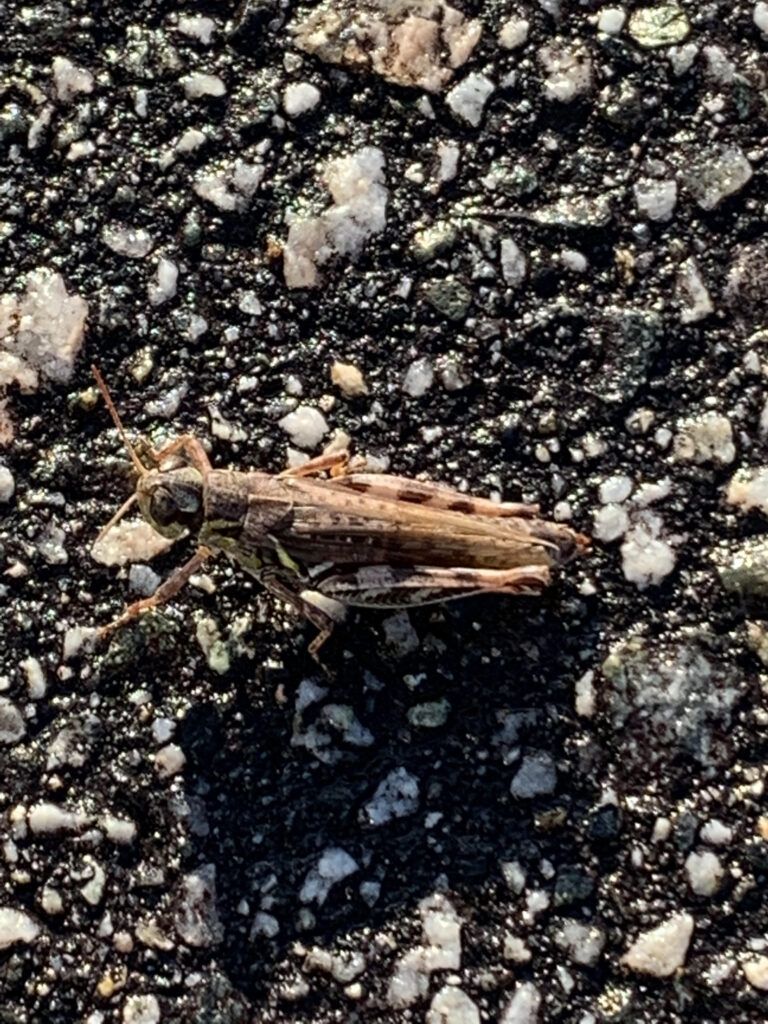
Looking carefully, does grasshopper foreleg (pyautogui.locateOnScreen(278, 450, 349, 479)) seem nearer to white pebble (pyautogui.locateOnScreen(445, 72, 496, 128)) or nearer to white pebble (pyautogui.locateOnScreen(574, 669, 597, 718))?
white pebble (pyautogui.locateOnScreen(574, 669, 597, 718))

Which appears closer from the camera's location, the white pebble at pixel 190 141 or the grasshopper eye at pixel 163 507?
the grasshopper eye at pixel 163 507

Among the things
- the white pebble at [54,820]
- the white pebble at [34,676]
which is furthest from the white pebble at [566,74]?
the white pebble at [54,820]

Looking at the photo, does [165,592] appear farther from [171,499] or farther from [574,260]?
[574,260]

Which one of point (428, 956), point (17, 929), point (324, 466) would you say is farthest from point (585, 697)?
point (17, 929)

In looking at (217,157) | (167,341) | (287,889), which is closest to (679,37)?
(217,157)

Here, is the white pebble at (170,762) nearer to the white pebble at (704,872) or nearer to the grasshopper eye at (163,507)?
the grasshopper eye at (163,507)

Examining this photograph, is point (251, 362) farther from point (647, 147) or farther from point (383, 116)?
point (647, 147)

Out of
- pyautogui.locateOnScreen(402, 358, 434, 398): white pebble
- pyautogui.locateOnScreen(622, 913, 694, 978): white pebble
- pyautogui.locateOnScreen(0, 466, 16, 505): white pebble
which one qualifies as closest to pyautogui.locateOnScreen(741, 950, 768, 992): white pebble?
pyautogui.locateOnScreen(622, 913, 694, 978): white pebble
